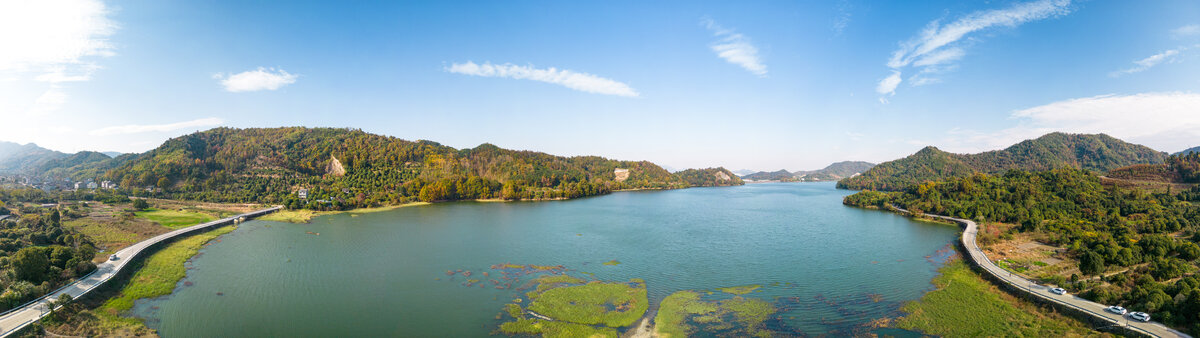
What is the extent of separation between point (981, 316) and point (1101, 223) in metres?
35.9

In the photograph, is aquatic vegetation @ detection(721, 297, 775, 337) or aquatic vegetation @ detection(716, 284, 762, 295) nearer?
aquatic vegetation @ detection(721, 297, 775, 337)

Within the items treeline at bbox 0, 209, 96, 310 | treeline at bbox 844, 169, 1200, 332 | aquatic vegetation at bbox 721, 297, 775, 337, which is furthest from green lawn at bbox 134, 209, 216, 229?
treeline at bbox 844, 169, 1200, 332

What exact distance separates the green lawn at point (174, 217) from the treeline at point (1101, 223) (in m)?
77.2

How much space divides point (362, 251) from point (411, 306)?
1752 centimetres

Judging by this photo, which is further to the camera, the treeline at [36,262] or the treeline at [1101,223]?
the treeline at [1101,223]

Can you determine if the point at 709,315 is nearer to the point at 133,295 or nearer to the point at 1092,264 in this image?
the point at 1092,264

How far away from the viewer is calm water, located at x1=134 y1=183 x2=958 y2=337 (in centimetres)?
2164

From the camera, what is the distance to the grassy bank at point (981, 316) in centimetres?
2017

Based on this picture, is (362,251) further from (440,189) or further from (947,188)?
(947,188)

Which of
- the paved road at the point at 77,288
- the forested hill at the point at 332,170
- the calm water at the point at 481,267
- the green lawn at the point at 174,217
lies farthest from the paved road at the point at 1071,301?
the forested hill at the point at 332,170

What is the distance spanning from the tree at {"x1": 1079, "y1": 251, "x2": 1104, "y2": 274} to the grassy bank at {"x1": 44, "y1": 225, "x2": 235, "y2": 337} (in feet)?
169

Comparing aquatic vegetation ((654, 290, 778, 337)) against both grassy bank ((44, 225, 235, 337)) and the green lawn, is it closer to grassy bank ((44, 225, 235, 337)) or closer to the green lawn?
grassy bank ((44, 225, 235, 337))

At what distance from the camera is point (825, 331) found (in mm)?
20188

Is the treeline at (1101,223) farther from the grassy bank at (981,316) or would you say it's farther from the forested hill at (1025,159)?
the forested hill at (1025,159)
